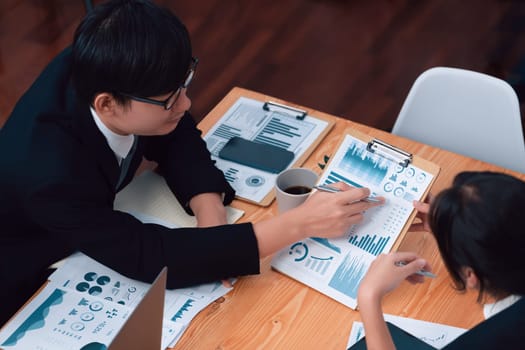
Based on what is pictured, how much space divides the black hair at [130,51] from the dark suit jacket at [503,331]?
2.24 feet

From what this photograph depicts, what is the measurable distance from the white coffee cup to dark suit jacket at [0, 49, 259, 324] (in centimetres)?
11

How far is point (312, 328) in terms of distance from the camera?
52.8 inches

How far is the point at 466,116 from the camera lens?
1.83 meters

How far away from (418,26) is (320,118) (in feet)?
6.43

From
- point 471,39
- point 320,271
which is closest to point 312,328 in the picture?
point 320,271

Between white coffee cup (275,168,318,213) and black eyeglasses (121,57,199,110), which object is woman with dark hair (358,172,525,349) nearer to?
white coffee cup (275,168,318,213)

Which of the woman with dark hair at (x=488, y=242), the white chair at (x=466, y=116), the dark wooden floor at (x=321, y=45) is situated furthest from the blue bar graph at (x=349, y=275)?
the dark wooden floor at (x=321, y=45)

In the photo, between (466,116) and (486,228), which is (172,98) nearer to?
(486,228)

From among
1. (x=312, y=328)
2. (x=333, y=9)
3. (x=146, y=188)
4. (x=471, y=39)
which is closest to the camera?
(x=312, y=328)

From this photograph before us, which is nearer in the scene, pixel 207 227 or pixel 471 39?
pixel 207 227

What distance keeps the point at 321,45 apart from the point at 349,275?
2.22 metres

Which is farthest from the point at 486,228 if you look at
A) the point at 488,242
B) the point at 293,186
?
the point at 293,186

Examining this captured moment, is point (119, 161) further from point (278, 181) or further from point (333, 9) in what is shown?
point (333, 9)

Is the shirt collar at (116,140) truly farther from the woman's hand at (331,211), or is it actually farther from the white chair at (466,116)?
the white chair at (466,116)
